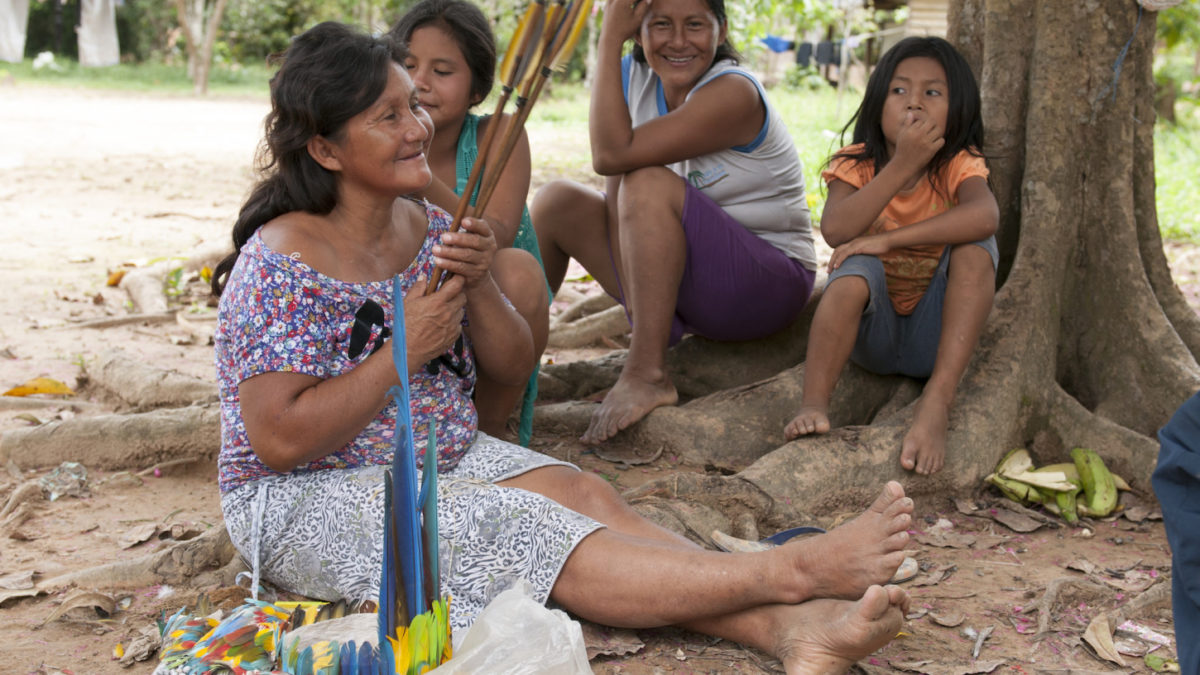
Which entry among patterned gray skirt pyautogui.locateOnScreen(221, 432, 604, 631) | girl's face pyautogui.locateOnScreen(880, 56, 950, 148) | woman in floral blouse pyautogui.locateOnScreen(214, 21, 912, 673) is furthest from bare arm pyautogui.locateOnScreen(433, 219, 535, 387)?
girl's face pyautogui.locateOnScreen(880, 56, 950, 148)

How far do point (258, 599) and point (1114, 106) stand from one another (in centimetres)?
315

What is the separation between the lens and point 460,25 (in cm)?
301

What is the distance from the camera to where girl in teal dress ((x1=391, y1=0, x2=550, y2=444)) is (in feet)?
9.88

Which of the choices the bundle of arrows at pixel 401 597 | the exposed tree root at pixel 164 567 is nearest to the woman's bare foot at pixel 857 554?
the bundle of arrows at pixel 401 597

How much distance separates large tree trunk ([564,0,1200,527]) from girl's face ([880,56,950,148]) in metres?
0.46

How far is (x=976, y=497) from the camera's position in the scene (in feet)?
10.7

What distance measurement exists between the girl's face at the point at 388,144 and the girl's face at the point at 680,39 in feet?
4.74

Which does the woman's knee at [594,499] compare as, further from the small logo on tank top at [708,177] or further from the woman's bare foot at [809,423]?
the small logo on tank top at [708,177]

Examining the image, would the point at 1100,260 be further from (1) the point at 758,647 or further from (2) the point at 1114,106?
(1) the point at 758,647

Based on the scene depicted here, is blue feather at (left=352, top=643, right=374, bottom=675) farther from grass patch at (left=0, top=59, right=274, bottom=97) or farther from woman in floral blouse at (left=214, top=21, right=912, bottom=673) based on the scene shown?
grass patch at (left=0, top=59, right=274, bottom=97)

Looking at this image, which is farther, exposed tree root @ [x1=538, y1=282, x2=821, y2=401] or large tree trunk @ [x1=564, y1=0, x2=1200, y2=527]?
exposed tree root @ [x1=538, y1=282, x2=821, y2=401]

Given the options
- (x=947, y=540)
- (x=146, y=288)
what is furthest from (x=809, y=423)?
(x=146, y=288)

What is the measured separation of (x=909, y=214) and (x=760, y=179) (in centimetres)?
53

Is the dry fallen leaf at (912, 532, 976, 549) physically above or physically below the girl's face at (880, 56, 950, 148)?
below
